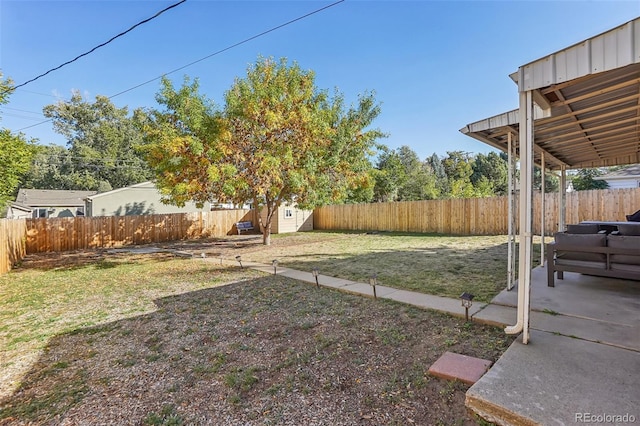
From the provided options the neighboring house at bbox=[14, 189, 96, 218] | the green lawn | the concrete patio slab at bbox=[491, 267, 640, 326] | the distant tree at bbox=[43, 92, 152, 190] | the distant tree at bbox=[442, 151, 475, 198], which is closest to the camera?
the concrete patio slab at bbox=[491, 267, 640, 326]

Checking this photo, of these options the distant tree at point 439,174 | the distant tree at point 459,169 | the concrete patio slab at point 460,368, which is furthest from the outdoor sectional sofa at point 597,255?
the distant tree at point 439,174

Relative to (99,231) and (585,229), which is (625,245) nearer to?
(585,229)

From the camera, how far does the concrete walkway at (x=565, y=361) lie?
1785 mm

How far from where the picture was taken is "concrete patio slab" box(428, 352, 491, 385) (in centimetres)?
228

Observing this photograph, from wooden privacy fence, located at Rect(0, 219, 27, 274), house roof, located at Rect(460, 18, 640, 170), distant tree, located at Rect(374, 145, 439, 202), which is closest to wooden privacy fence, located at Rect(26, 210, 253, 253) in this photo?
wooden privacy fence, located at Rect(0, 219, 27, 274)

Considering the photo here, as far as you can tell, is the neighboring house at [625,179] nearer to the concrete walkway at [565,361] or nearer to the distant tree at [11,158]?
the concrete walkway at [565,361]

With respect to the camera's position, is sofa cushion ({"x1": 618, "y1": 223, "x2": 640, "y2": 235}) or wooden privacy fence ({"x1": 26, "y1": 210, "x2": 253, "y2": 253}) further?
wooden privacy fence ({"x1": 26, "y1": 210, "x2": 253, "y2": 253})

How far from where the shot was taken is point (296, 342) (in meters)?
3.17

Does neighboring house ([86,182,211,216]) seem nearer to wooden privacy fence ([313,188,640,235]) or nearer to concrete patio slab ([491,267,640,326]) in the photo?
wooden privacy fence ([313,188,640,235])

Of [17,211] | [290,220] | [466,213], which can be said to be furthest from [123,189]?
[466,213]

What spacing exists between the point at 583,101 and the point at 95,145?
35772mm

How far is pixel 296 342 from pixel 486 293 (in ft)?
9.92

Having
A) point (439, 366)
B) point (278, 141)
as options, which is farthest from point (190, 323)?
point (278, 141)

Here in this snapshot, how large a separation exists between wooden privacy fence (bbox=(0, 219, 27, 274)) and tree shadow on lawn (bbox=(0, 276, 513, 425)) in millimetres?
6293
